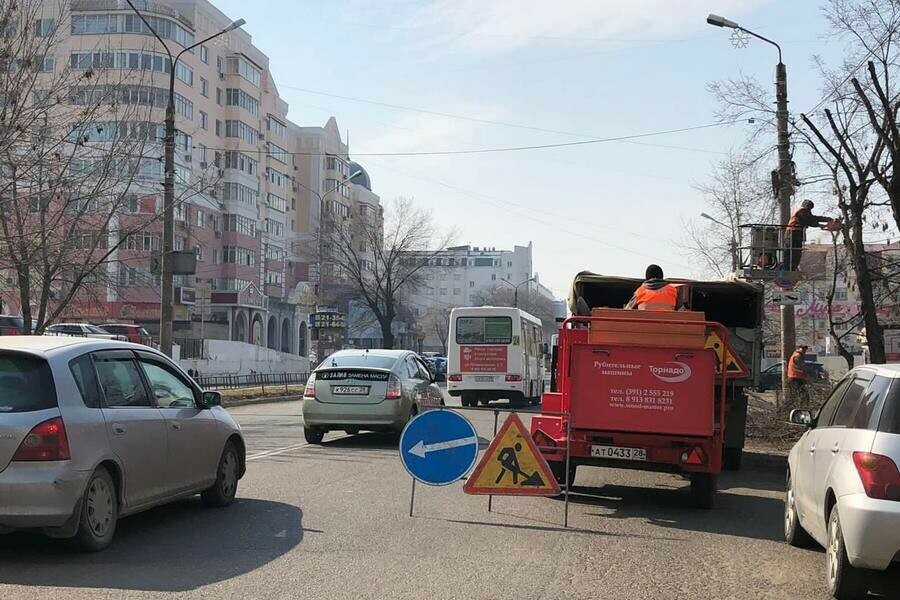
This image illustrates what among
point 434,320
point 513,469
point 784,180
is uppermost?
point 784,180

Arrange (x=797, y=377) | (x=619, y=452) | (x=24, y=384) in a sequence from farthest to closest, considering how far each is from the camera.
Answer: (x=797, y=377) → (x=619, y=452) → (x=24, y=384)

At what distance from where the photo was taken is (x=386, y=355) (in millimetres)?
16422

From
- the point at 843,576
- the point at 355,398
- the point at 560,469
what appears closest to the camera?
the point at 843,576

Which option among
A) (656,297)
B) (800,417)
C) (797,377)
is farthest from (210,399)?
(797,377)

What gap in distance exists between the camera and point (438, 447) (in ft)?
29.7

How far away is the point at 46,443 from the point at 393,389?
898cm

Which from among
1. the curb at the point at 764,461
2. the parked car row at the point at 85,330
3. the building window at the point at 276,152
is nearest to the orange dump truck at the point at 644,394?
the curb at the point at 764,461

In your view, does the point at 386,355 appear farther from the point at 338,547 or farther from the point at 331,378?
the point at 338,547

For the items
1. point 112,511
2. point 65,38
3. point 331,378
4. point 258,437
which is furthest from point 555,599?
point 65,38

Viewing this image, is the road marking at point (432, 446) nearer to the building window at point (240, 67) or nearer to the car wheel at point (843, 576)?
the car wheel at point (843, 576)

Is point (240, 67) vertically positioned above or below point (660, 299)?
above

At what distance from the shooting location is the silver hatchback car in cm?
673

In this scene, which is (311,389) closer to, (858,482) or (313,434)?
(313,434)

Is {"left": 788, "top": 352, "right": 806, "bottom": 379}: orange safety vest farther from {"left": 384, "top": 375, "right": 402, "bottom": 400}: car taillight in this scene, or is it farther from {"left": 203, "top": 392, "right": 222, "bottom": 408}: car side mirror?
{"left": 203, "top": 392, "right": 222, "bottom": 408}: car side mirror
